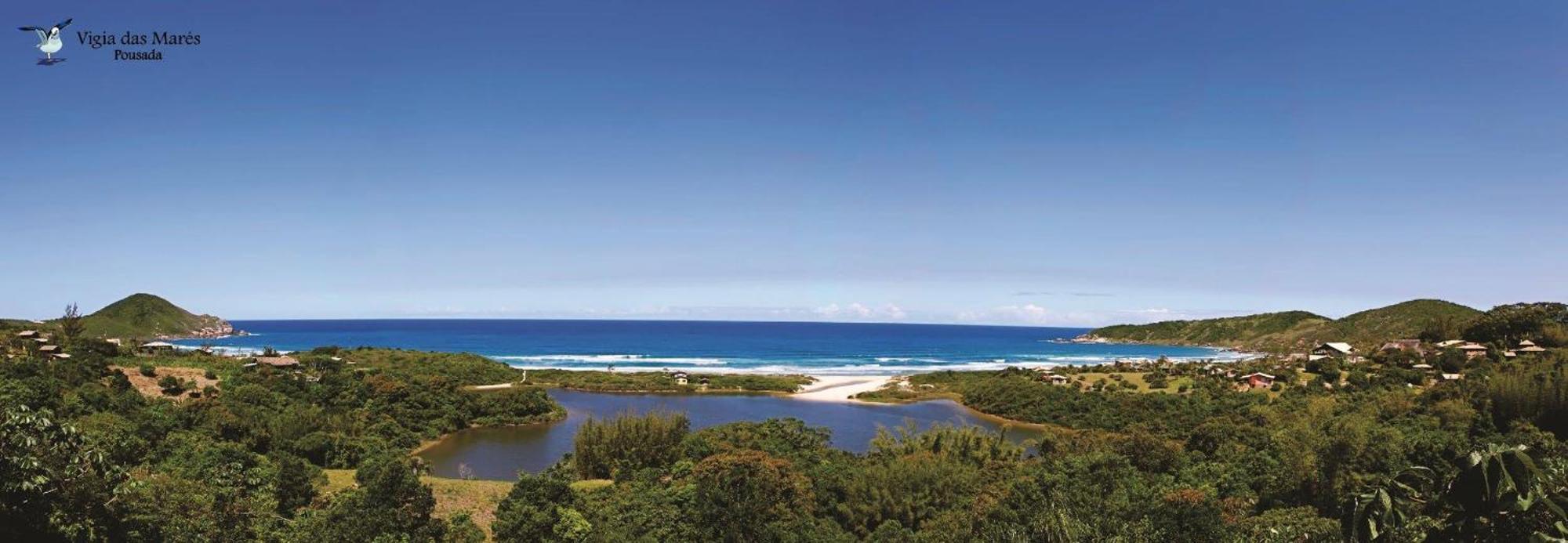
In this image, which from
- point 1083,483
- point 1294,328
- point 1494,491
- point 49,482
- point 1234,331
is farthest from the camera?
point 1234,331

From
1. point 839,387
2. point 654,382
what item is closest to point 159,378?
point 654,382

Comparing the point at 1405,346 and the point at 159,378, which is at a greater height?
the point at 1405,346

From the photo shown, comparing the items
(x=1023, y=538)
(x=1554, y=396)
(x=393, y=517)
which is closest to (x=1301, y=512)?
(x=1023, y=538)

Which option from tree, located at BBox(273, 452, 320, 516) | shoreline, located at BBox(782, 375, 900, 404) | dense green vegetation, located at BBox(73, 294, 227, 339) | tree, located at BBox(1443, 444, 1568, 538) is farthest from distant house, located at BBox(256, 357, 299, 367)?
dense green vegetation, located at BBox(73, 294, 227, 339)

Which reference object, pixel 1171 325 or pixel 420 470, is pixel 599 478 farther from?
pixel 1171 325

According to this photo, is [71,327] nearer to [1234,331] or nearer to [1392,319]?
[1392,319]
